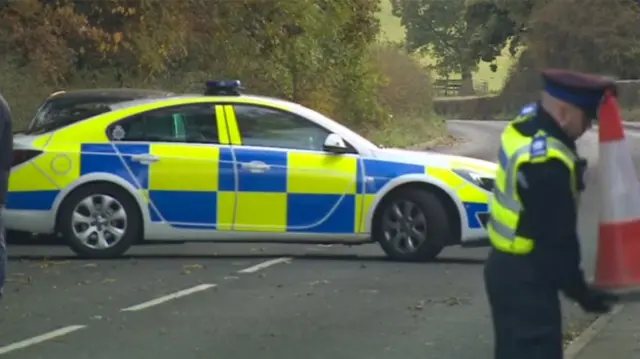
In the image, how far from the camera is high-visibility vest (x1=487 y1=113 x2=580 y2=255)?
15.3 ft

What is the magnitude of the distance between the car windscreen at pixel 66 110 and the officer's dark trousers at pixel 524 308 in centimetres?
891

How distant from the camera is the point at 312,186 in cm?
1226

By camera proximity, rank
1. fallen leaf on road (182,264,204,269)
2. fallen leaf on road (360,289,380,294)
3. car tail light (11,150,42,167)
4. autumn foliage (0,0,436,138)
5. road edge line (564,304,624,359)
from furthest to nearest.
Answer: autumn foliage (0,0,436,138) → car tail light (11,150,42,167) → fallen leaf on road (182,264,204,269) → fallen leaf on road (360,289,380,294) → road edge line (564,304,624,359)

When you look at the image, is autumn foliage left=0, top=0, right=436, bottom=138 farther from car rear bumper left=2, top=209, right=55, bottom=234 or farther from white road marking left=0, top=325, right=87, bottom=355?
white road marking left=0, top=325, right=87, bottom=355

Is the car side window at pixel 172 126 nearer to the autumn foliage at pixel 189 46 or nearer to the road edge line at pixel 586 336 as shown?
the road edge line at pixel 586 336

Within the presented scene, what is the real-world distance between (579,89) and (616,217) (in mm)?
A: 471

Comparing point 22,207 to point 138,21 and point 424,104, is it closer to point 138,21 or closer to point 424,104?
point 138,21

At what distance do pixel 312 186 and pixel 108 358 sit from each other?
4.43m

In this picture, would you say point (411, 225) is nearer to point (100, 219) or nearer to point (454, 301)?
point (454, 301)

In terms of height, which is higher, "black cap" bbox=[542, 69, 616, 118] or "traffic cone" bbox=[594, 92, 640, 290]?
"black cap" bbox=[542, 69, 616, 118]

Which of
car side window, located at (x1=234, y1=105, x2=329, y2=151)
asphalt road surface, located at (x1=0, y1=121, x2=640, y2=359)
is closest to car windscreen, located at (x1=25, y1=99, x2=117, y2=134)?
asphalt road surface, located at (x1=0, y1=121, x2=640, y2=359)

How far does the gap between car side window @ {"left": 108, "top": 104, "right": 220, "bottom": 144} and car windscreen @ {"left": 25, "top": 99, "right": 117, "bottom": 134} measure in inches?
28.6

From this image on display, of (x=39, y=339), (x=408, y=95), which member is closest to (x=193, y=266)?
(x=39, y=339)

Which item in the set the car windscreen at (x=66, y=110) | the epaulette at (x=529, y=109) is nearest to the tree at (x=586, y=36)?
the car windscreen at (x=66, y=110)
